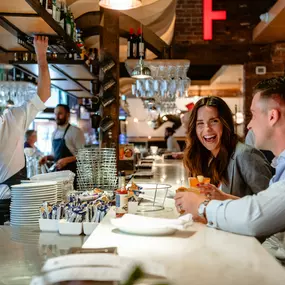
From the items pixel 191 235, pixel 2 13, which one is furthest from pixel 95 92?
pixel 191 235

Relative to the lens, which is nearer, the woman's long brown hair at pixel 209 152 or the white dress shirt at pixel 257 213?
the white dress shirt at pixel 257 213

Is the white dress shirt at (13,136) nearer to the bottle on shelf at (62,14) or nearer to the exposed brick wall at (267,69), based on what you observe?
the bottle on shelf at (62,14)

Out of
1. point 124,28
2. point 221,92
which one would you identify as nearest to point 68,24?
point 124,28

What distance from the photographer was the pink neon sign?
7.31 metres

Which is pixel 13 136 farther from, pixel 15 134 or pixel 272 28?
pixel 272 28

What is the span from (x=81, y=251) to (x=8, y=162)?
1.91 metres

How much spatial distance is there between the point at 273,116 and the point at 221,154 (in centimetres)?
101

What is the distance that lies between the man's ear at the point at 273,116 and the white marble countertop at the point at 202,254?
499mm

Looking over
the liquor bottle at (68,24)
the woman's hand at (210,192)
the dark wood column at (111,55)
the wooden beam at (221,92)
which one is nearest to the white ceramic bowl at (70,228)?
the woman's hand at (210,192)

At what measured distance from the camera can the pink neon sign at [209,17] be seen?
731 centimetres

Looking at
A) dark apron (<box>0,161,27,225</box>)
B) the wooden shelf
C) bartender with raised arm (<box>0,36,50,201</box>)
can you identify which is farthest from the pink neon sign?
dark apron (<box>0,161,27,225</box>)

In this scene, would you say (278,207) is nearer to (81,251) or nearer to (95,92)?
(81,251)

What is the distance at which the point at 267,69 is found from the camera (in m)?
7.98

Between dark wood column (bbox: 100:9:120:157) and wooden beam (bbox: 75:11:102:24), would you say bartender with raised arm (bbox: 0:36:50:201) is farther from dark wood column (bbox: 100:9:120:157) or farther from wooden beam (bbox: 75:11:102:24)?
wooden beam (bbox: 75:11:102:24)
